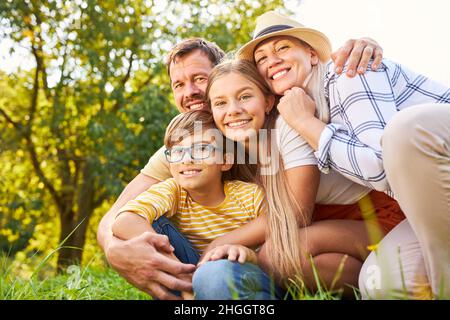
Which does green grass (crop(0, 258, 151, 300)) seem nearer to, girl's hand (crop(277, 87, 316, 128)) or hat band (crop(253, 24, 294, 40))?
girl's hand (crop(277, 87, 316, 128))

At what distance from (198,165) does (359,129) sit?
2.64 ft

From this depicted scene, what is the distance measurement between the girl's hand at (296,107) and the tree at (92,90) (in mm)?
4596

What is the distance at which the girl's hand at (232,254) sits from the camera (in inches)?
80.3

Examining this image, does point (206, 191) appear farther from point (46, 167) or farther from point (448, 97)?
point (46, 167)

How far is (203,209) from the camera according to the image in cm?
254

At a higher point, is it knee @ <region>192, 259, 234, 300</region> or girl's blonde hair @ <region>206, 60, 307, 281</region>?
girl's blonde hair @ <region>206, 60, 307, 281</region>

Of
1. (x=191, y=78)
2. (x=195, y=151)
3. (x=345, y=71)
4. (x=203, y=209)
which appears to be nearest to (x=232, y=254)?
(x=203, y=209)

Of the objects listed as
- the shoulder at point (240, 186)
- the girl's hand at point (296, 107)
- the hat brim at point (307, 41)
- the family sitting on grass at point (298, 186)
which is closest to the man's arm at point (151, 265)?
the family sitting on grass at point (298, 186)

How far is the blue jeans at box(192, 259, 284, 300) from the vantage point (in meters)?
1.89

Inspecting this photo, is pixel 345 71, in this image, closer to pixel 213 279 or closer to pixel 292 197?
pixel 292 197

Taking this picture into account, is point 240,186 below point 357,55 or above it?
below

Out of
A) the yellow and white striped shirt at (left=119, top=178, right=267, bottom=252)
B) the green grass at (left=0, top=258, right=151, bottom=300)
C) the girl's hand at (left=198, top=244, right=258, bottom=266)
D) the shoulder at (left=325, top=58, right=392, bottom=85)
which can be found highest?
the shoulder at (left=325, top=58, right=392, bottom=85)

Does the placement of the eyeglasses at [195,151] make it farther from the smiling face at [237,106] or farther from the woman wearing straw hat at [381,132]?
→ the woman wearing straw hat at [381,132]

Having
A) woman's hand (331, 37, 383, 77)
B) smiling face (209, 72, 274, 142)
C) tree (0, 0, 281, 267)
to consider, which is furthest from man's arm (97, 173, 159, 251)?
tree (0, 0, 281, 267)
